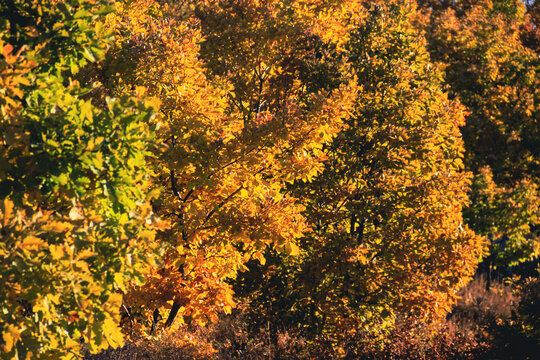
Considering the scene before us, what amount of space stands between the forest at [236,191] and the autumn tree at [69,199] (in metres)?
0.02

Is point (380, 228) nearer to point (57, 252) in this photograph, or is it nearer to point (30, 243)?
point (57, 252)

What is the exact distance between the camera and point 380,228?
1065 cm

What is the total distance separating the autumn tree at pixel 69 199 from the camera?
3.92 metres

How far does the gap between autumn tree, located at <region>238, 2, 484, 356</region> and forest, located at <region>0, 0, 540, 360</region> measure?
45 mm

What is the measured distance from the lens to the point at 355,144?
415 inches

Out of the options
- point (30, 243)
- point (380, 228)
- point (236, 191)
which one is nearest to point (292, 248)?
point (236, 191)

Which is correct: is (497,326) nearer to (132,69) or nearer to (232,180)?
(232,180)

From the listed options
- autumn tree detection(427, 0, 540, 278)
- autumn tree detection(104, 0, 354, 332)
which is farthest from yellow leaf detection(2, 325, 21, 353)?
autumn tree detection(427, 0, 540, 278)

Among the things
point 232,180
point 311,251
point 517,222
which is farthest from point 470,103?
point 232,180

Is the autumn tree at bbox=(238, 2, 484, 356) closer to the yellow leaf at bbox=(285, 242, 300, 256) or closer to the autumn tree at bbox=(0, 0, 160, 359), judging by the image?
the yellow leaf at bbox=(285, 242, 300, 256)

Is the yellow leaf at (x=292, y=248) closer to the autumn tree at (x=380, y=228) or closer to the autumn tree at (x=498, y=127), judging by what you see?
the autumn tree at (x=380, y=228)

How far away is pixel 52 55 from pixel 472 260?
821 cm

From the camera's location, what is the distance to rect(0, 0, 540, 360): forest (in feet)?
14.4

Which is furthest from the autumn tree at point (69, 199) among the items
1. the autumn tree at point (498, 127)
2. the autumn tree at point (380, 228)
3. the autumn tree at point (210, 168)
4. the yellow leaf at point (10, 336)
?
the autumn tree at point (498, 127)
